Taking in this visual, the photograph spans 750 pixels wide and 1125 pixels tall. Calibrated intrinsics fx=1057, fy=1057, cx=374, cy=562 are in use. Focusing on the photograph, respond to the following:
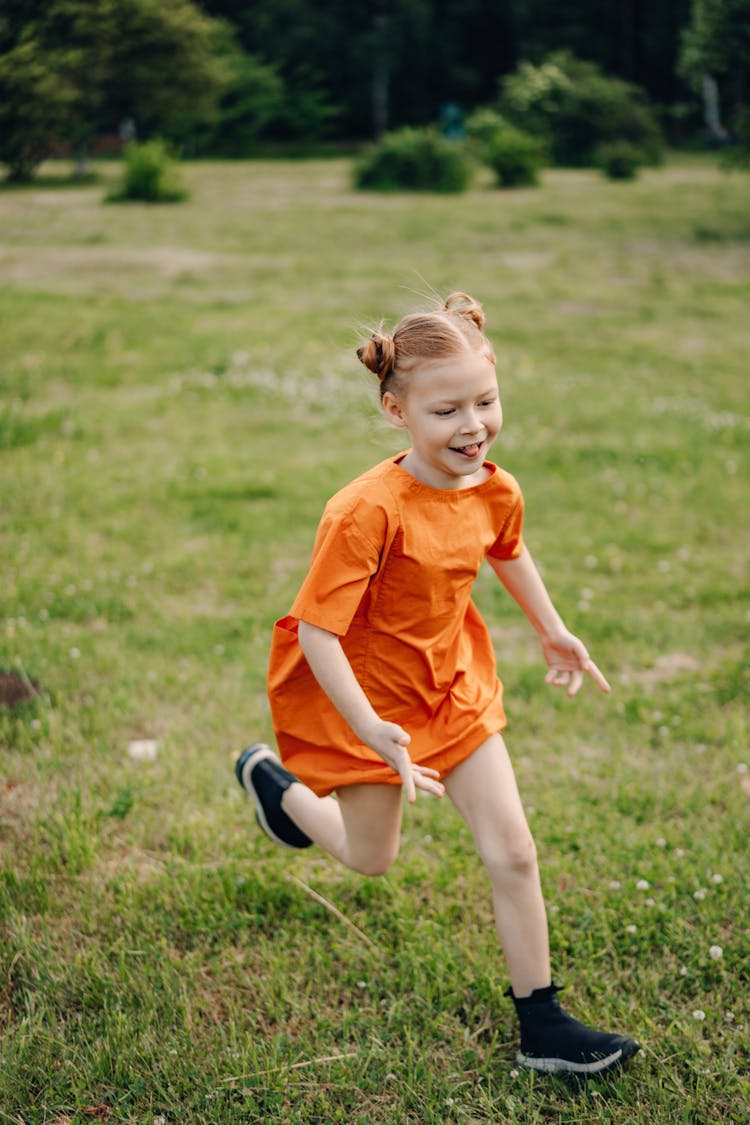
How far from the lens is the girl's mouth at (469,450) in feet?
8.20

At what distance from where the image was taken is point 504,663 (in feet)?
15.8

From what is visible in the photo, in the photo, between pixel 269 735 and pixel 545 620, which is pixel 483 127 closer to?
pixel 269 735

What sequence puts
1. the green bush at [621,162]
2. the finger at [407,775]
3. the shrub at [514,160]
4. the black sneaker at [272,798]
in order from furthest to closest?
the green bush at [621,162], the shrub at [514,160], the black sneaker at [272,798], the finger at [407,775]

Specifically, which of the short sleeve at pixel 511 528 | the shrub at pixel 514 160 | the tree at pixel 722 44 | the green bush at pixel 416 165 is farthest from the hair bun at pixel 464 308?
the shrub at pixel 514 160

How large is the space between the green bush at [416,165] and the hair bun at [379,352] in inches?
908

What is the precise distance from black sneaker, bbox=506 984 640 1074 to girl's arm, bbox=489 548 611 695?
81 cm

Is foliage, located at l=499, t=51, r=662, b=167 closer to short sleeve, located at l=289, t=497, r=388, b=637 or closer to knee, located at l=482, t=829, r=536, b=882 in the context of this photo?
short sleeve, located at l=289, t=497, r=388, b=637

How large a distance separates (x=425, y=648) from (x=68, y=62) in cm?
854

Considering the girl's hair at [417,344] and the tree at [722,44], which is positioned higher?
the tree at [722,44]

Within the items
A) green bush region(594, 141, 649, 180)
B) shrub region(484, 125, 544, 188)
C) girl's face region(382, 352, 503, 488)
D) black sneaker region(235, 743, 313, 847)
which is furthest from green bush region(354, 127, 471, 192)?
girl's face region(382, 352, 503, 488)

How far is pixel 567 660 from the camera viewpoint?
2961 millimetres

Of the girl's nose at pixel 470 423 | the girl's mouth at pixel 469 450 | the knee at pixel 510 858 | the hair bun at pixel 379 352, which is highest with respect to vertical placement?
the hair bun at pixel 379 352

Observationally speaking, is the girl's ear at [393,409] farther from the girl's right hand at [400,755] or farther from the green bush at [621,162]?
the green bush at [621,162]

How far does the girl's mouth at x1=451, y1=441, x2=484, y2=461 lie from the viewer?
2.50 meters
